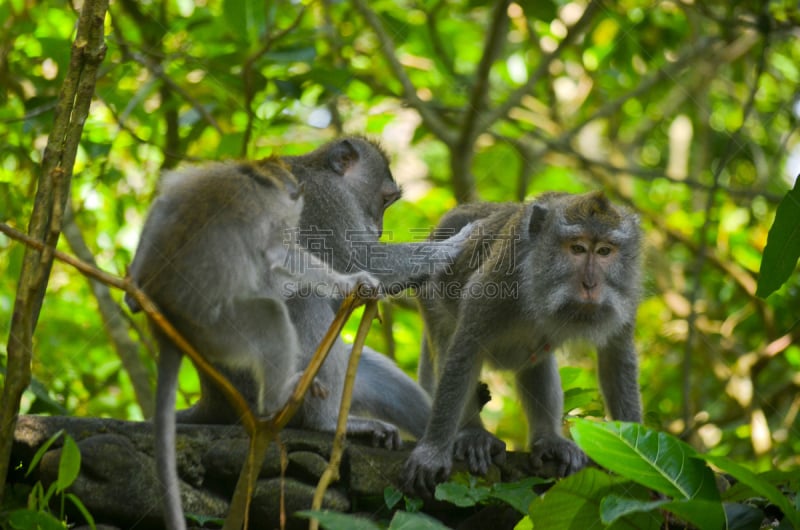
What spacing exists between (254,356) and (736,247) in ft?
20.4

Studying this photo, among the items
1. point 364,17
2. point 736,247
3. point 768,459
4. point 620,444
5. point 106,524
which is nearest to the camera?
point 620,444

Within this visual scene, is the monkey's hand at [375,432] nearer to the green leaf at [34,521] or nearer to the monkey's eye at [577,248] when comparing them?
the monkey's eye at [577,248]

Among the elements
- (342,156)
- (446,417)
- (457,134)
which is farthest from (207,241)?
(457,134)

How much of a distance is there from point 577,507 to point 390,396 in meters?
1.92

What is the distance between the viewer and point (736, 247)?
28.9 feet

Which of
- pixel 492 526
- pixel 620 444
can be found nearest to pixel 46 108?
pixel 492 526

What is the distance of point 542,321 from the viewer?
5262mm

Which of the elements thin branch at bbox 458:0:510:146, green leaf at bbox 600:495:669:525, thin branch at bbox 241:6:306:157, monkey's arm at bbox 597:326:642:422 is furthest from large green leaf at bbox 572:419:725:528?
thin branch at bbox 458:0:510:146

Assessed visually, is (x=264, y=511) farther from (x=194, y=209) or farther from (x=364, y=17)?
(x=364, y=17)

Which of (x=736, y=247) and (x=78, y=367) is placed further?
(x=736, y=247)

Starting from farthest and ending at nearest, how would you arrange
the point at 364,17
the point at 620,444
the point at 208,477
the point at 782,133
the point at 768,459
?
the point at 782,133 → the point at 364,17 → the point at 768,459 → the point at 208,477 → the point at 620,444

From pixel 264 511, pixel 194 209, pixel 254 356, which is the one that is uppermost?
pixel 194 209

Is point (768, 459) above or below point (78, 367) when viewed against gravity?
below

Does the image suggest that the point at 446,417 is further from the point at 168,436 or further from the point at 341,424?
the point at 168,436
